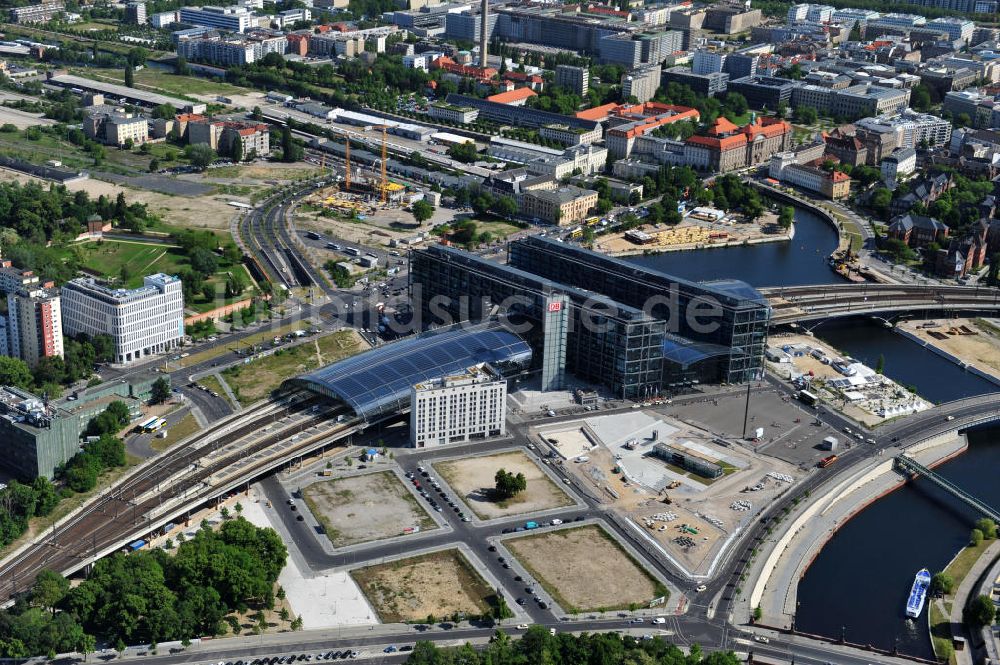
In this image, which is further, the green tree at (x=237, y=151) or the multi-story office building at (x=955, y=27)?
the multi-story office building at (x=955, y=27)

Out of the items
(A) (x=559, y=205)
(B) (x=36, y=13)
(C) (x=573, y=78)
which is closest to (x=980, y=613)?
(A) (x=559, y=205)

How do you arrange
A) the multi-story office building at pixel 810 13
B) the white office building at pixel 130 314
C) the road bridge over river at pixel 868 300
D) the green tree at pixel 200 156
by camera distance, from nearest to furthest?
the white office building at pixel 130 314 → the road bridge over river at pixel 868 300 → the green tree at pixel 200 156 → the multi-story office building at pixel 810 13

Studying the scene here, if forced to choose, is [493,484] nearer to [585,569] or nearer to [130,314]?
[585,569]

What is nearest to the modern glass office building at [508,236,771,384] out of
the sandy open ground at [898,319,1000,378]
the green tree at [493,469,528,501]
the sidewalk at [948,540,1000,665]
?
the sandy open ground at [898,319,1000,378]

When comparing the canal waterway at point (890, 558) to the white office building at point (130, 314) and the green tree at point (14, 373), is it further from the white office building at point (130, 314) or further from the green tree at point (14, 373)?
the green tree at point (14, 373)

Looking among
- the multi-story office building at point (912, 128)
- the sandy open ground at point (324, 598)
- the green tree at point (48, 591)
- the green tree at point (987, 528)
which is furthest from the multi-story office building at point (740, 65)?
the green tree at point (48, 591)

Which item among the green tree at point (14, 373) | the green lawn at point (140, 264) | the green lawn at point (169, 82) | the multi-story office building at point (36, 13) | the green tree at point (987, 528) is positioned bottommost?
the green tree at point (987, 528)

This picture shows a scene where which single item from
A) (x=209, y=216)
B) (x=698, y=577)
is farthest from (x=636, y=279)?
(x=209, y=216)
